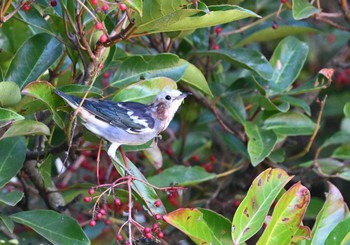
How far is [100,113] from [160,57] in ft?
1.00

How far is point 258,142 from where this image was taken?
2797 mm

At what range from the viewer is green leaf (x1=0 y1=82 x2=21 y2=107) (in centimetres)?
216

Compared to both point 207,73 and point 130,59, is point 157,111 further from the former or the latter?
point 207,73

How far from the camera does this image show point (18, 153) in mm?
2492

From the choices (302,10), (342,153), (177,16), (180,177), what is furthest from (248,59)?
(177,16)

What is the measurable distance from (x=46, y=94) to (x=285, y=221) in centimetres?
83

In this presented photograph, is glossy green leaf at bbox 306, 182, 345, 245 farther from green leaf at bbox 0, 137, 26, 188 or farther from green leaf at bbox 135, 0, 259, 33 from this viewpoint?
green leaf at bbox 0, 137, 26, 188

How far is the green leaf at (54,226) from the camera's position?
2287mm

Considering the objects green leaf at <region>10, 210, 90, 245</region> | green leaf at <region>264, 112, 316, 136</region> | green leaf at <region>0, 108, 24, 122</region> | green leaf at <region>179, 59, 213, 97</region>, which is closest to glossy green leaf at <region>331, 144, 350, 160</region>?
green leaf at <region>264, 112, 316, 136</region>

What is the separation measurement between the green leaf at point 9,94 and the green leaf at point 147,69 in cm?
45

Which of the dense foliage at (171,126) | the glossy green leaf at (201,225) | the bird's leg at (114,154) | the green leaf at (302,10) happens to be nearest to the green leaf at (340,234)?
the dense foliage at (171,126)

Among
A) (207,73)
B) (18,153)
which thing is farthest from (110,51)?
(207,73)

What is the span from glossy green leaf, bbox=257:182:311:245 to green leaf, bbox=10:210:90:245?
589 millimetres

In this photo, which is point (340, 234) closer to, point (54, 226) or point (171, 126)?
point (54, 226)
